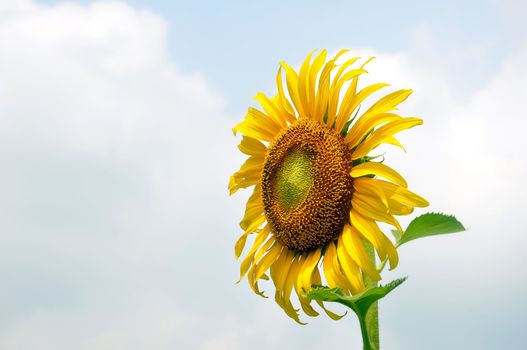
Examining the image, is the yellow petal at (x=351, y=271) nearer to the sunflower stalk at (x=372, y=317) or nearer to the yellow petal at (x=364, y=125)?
the sunflower stalk at (x=372, y=317)

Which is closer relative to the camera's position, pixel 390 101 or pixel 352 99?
pixel 390 101

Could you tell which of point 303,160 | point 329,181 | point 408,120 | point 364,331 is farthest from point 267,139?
point 364,331

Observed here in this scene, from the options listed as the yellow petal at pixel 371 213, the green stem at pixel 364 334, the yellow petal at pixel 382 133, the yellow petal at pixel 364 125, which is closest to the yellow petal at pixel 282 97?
the yellow petal at pixel 364 125

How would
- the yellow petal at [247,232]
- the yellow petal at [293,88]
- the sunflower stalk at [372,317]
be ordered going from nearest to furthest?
the sunflower stalk at [372,317]
the yellow petal at [293,88]
the yellow petal at [247,232]

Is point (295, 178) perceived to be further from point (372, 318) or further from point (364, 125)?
point (372, 318)

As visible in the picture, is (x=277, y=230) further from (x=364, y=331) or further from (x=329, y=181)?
(x=364, y=331)

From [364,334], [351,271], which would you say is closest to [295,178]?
[351,271]

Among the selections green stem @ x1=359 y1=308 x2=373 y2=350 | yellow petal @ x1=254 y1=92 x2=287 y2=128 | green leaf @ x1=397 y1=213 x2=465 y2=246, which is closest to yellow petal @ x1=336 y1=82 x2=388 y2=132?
yellow petal @ x1=254 y1=92 x2=287 y2=128
